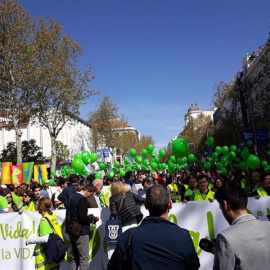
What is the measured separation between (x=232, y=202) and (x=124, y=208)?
3500mm

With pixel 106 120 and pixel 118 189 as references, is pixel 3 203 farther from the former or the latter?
pixel 106 120

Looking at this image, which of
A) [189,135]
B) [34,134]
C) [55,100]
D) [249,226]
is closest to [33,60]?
[55,100]

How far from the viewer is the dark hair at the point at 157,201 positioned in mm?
2873

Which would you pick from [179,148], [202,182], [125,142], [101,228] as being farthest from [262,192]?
[125,142]

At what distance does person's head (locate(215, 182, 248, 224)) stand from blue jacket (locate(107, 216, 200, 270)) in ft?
1.09

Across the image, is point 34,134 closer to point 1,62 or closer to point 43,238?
point 1,62

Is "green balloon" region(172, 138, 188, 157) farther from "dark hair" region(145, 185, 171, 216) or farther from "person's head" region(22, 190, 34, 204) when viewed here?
"dark hair" region(145, 185, 171, 216)

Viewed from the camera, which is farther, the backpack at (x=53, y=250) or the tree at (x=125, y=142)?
the tree at (x=125, y=142)

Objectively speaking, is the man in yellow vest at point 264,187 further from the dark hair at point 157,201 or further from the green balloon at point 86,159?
the green balloon at point 86,159

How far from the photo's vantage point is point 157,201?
288 cm

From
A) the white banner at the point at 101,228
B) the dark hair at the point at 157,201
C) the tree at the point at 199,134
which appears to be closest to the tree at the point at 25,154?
the tree at the point at 199,134

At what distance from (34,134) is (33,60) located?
6193cm

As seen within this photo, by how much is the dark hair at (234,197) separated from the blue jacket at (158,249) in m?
0.37

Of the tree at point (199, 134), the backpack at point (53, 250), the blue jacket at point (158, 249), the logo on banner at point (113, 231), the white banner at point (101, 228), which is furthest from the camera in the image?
the tree at point (199, 134)
